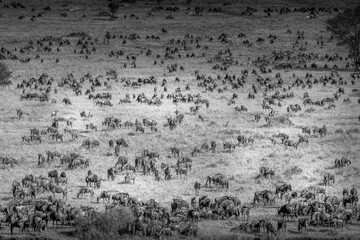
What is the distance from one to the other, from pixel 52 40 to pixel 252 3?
45.0 metres

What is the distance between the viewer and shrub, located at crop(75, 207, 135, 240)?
2584cm

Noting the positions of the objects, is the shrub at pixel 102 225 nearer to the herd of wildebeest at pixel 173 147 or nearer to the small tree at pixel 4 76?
the herd of wildebeest at pixel 173 147

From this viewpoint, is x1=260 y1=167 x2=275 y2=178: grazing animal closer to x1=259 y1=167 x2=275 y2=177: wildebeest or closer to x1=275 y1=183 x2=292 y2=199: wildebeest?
x1=259 y1=167 x2=275 y2=177: wildebeest

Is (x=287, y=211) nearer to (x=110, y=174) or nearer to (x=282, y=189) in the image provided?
(x=282, y=189)

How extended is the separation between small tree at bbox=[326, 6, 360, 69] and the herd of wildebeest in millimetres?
2266

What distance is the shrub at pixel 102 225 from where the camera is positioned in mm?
25844

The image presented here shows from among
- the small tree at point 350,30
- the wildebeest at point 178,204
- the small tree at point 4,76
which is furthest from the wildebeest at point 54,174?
the small tree at point 350,30

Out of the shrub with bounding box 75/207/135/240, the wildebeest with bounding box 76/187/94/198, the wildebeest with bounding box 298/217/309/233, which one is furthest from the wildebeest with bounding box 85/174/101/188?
the wildebeest with bounding box 298/217/309/233

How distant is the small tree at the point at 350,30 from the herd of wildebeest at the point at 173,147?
2266mm

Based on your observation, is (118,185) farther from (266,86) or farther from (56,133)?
(266,86)

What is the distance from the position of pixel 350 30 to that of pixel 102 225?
190ft

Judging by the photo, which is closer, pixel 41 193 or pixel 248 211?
pixel 248 211

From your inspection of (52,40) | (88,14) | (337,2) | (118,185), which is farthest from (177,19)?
(118,185)

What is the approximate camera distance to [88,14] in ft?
337
